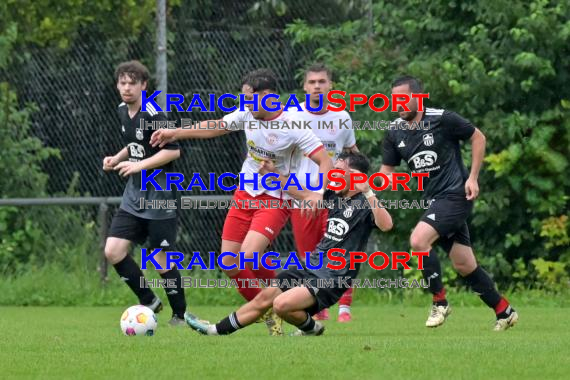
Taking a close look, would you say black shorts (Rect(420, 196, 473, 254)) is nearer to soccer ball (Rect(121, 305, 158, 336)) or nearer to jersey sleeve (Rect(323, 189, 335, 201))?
jersey sleeve (Rect(323, 189, 335, 201))

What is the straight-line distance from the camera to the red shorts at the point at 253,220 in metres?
10.1

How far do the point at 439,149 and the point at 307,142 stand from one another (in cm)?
104

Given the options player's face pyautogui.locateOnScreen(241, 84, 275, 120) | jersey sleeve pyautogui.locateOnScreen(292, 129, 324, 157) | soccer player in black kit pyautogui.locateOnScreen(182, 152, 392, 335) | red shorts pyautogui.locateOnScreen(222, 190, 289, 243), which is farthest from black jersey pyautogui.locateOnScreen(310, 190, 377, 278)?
player's face pyautogui.locateOnScreen(241, 84, 275, 120)

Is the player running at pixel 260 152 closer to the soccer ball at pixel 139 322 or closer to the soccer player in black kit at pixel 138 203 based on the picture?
the soccer player in black kit at pixel 138 203

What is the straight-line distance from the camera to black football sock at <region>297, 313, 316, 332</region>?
356 inches

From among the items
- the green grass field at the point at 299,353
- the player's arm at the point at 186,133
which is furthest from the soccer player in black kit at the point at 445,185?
the player's arm at the point at 186,133

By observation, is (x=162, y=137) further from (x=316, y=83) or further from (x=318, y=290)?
(x=318, y=290)

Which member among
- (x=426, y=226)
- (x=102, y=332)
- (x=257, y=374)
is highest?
(x=257, y=374)

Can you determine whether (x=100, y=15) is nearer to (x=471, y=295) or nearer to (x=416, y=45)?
(x=416, y=45)

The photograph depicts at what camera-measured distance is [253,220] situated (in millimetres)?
10141

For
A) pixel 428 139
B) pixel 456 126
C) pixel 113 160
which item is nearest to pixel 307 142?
pixel 428 139

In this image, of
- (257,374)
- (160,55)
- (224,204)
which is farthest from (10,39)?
(257,374)

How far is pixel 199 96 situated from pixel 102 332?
577cm

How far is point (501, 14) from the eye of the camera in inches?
565
